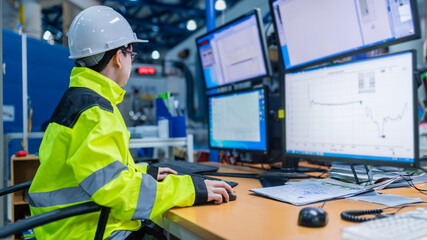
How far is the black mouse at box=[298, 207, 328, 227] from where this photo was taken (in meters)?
0.70

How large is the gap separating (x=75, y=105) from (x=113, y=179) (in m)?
0.25

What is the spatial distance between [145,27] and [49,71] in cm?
621

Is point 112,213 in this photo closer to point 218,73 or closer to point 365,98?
point 365,98

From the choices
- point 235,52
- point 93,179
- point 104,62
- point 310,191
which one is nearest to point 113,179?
point 93,179

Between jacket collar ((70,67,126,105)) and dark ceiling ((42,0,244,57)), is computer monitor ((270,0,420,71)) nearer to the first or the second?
jacket collar ((70,67,126,105))

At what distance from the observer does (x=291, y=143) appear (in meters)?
1.31

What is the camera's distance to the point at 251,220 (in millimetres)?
761

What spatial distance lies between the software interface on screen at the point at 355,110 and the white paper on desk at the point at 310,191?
11 cm

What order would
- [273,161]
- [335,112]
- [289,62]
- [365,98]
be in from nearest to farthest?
[365,98] < [335,112] < [289,62] < [273,161]

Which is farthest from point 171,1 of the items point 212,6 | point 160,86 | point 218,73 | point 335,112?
point 335,112

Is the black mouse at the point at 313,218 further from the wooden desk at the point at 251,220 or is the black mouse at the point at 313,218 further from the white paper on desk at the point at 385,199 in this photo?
the white paper on desk at the point at 385,199

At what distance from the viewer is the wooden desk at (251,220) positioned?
66cm

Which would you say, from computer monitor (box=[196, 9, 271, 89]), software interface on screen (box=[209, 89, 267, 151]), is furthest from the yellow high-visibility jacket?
computer monitor (box=[196, 9, 271, 89])

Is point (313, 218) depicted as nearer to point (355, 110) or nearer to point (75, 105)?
point (355, 110)
